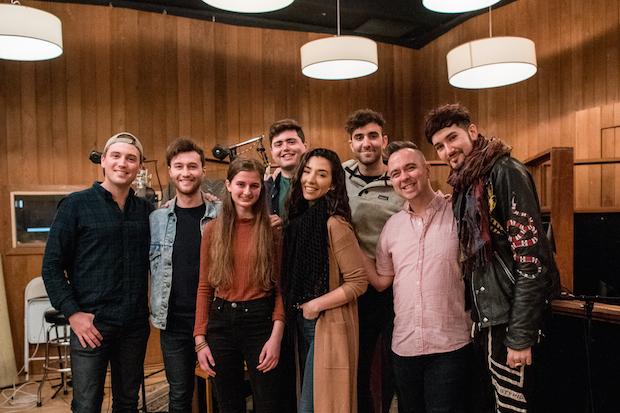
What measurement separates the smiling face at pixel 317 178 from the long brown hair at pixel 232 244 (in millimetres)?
225

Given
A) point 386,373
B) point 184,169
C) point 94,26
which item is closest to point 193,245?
point 184,169

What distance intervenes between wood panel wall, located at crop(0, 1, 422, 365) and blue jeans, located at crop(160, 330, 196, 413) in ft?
11.0

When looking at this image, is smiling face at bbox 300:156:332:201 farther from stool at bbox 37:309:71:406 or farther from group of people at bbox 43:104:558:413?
stool at bbox 37:309:71:406

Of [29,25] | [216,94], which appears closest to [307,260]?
[29,25]

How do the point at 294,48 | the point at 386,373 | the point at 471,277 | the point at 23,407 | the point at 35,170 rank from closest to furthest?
1. the point at 471,277
2. the point at 386,373
3. the point at 23,407
4. the point at 35,170
5. the point at 294,48

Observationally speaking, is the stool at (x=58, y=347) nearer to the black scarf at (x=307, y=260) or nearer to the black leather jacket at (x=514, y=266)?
the black scarf at (x=307, y=260)

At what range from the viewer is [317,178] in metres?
2.07

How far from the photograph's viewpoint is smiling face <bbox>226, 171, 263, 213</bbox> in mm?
2154

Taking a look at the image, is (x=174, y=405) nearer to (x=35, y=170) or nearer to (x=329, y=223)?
(x=329, y=223)

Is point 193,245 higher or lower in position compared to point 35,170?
lower

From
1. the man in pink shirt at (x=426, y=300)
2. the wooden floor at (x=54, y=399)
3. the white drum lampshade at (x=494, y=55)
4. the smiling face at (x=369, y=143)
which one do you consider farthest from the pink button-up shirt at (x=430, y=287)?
the wooden floor at (x=54, y=399)

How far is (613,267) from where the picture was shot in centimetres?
327

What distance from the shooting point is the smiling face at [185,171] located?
234cm

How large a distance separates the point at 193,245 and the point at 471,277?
1.18 m
